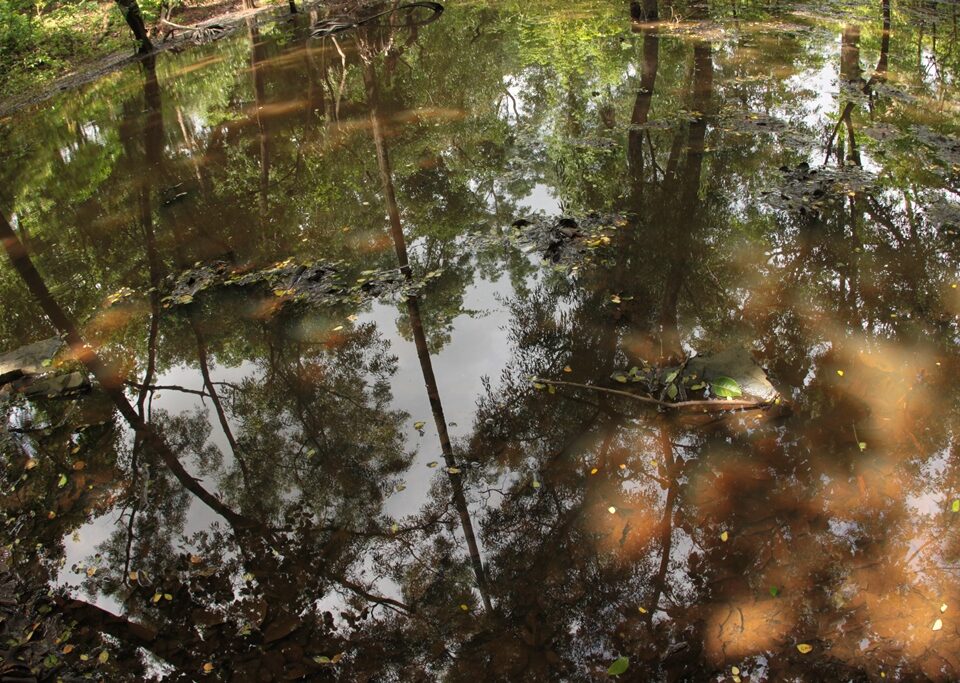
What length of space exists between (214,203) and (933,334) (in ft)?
30.6

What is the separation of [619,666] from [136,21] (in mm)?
22414

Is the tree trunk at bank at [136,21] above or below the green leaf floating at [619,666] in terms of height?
above

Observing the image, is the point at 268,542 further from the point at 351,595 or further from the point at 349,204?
the point at 349,204

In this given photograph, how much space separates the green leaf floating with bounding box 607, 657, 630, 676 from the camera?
10.5 ft

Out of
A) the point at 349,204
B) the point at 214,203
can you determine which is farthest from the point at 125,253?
the point at 349,204

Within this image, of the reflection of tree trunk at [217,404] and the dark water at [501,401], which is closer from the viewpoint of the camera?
the dark water at [501,401]

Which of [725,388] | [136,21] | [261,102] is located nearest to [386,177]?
[261,102]

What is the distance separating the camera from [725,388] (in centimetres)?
476

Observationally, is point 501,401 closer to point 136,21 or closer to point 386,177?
point 386,177

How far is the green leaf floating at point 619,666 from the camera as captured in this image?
3209 mm

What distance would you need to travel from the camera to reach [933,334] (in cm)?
520

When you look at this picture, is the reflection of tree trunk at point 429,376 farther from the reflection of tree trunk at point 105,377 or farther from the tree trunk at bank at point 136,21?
the tree trunk at bank at point 136,21

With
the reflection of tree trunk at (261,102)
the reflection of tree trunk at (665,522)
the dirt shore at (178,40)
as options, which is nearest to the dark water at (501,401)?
the reflection of tree trunk at (665,522)

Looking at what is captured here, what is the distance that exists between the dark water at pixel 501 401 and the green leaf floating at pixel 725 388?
18 centimetres
